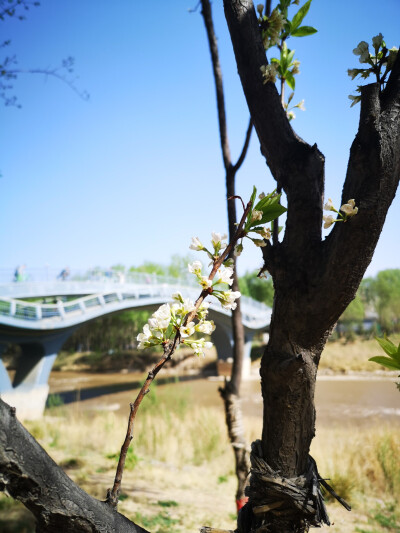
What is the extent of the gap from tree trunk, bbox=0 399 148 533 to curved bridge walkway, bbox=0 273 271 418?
13030 millimetres

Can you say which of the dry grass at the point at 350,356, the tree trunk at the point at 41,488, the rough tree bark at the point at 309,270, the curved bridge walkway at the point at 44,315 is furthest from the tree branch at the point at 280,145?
the dry grass at the point at 350,356

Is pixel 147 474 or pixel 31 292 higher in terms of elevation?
pixel 31 292

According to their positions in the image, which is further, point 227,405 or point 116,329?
point 116,329

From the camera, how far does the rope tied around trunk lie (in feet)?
3.24

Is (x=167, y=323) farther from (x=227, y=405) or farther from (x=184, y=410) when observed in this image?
(x=184, y=410)

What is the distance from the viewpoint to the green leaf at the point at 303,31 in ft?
4.27

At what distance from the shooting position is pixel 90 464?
5590 mm

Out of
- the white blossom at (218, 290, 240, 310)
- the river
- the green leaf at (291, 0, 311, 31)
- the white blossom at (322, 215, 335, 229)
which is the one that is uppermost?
the green leaf at (291, 0, 311, 31)

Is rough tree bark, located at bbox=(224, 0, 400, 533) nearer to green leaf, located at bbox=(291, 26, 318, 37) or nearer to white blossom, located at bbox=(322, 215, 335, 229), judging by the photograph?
white blossom, located at bbox=(322, 215, 335, 229)

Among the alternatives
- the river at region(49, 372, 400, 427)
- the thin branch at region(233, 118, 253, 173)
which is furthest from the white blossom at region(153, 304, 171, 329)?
the river at region(49, 372, 400, 427)

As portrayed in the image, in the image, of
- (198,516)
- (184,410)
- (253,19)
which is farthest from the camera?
(184,410)

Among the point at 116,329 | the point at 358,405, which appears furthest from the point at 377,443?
the point at 116,329

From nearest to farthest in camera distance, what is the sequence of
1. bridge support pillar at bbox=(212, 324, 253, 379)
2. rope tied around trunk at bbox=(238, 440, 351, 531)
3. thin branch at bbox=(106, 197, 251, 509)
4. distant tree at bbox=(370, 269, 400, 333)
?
1. thin branch at bbox=(106, 197, 251, 509)
2. rope tied around trunk at bbox=(238, 440, 351, 531)
3. bridge support pillar at bbox=(212, 324, 253, 379)
4. distant tree at bbox=(370, 269, 400, 333)

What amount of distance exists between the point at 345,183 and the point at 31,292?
1620cm
